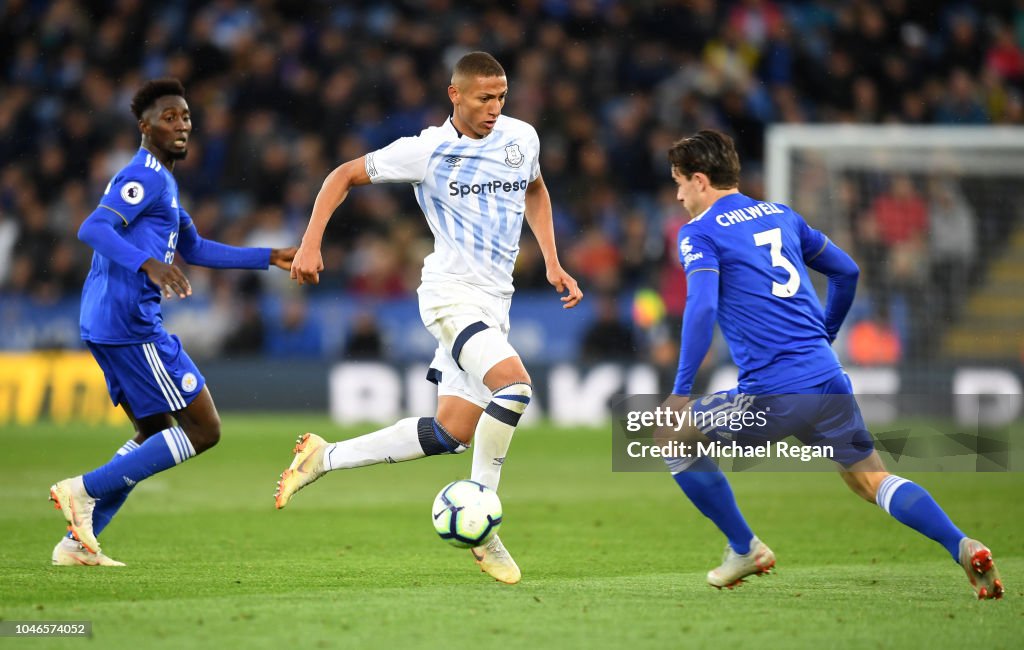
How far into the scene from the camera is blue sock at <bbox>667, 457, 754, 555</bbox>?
607 centimetres

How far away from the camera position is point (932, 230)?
16.8 metres

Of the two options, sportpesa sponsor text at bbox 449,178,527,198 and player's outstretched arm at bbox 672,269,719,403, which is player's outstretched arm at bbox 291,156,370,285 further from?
player's outstretched arm at bbox 672,269,719,403

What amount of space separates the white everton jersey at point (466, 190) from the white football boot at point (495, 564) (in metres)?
1.24

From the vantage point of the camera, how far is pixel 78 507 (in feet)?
22.3

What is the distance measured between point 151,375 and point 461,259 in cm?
166

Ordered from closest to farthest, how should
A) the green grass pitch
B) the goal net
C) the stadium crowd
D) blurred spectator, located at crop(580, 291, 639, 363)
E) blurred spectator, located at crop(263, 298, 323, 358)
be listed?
the green grass pitch < the goal net < blurred spectator, located at crop(580, 291, 639, 363) < blurred spectator, located at crop(263, 298, 323, 358) < the stadium crowd

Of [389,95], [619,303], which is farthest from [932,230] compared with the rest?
[389,95]

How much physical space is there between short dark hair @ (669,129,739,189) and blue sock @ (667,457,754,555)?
4.10 feet

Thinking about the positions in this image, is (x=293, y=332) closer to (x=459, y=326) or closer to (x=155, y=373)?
(x=155, y=373)

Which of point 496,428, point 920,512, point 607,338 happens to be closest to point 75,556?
point 496,428

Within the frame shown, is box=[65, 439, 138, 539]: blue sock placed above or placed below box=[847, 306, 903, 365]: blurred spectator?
below

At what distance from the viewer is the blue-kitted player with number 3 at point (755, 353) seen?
5883 mm

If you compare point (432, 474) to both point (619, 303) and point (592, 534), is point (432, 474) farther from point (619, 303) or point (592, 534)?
point (619, 303)

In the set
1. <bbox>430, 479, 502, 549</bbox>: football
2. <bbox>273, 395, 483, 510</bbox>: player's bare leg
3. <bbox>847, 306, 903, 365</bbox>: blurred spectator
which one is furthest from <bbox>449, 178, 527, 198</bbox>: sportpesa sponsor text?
<bbox>847, 306, 903, 365</bbox>: blurred spectator
